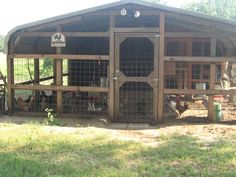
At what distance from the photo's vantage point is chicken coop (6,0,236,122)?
11.0 metres

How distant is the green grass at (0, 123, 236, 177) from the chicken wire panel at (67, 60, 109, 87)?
4.87 m

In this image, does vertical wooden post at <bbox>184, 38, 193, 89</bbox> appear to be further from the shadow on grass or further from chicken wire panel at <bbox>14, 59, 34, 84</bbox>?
the shadow on grass

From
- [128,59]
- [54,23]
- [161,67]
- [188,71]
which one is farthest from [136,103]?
[188,71]

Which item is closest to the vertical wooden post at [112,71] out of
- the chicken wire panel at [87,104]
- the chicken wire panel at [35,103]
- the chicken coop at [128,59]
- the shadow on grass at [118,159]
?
the chicken coop at [128,59]

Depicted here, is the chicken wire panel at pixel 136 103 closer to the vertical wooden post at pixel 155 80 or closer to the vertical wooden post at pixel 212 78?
the vertical wooden post at pixel 155 80

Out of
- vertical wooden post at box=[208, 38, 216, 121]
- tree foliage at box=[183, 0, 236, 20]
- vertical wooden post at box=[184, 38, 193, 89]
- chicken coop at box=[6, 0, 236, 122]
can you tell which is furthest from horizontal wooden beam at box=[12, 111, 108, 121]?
tree foliage at box=[183, 0, 236, 20]

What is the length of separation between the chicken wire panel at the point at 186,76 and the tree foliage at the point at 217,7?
134 feet

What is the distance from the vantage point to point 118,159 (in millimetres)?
7168

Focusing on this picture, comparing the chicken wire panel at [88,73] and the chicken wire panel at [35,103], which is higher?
the chicken wire panel at [88,73]

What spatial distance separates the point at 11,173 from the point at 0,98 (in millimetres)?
6576

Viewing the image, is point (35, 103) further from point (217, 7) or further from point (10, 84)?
point (217, 7)

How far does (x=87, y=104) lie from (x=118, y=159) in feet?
18.1

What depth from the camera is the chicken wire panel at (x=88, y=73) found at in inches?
555

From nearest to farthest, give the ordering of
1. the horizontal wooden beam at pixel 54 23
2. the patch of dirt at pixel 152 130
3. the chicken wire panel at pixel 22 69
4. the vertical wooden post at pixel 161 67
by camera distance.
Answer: the patch of dirt at pixel 152 130 → the vertical wooden post at pixel 161 67 → the horizontal wooden beam at pixel 54 23 → the chicken wire panel at pixel 22 69
